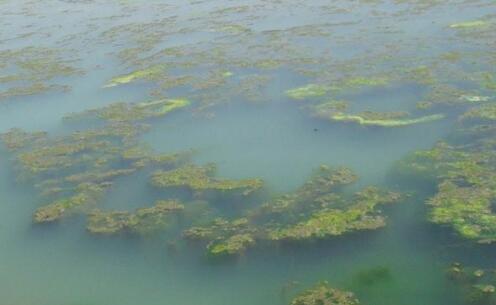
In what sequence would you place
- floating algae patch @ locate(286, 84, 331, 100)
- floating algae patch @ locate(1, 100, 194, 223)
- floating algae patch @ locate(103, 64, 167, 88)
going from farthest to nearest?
1. floating algae patch @ locate(103, 64, 167, 88)
2. floating algae patch @ locate(286, 84, 331, 100)
3. floating algae patch @ locate(1, 100, 194, 223)

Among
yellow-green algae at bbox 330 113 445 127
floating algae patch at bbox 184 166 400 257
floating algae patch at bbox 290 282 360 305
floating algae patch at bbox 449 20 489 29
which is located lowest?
floating algae patch at bbox 290 282 360 305

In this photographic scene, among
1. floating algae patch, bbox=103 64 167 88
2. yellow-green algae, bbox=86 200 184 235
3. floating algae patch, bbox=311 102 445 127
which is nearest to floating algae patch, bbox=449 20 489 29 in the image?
floating algae patch, bbox=311 102 445 127

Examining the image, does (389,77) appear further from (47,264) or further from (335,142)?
(47,264)

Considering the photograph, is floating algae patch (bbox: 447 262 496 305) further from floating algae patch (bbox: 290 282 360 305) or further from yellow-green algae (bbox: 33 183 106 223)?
yellow-green algae (bbox: 33 183 106 223)

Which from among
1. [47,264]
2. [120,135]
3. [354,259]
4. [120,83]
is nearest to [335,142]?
[354,259]

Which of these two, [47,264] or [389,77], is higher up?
[389,77]

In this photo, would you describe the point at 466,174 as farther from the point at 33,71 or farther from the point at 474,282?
the point at 33,71
